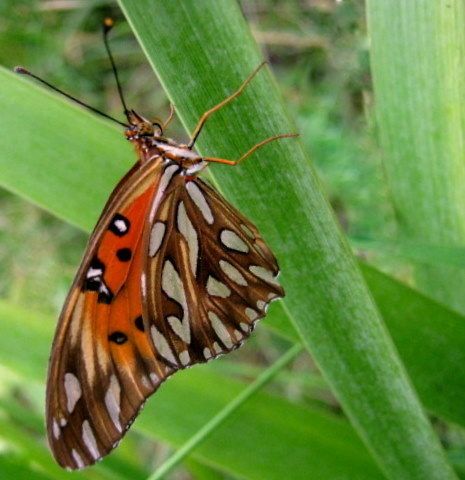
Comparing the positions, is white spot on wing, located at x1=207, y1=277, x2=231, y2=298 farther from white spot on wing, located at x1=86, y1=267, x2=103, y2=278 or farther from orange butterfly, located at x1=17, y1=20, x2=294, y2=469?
white spot on wing, located at x1=86, y1=267, x2=103, y2=278

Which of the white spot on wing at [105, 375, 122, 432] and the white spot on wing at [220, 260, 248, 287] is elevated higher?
the white spot on wing at [220, 260, 248, 287]

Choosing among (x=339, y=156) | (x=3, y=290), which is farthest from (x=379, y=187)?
(x=3, y=290)

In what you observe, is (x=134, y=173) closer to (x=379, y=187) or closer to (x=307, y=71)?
(x=379, y=187)

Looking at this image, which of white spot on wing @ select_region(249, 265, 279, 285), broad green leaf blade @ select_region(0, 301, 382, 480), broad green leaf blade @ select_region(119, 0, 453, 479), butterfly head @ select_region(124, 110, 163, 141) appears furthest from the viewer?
broad green leaf blade @ select_region(0, 301, 382, 480)

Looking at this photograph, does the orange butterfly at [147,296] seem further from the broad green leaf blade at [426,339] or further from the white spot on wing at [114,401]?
the broad green leaf blade at [426,339]

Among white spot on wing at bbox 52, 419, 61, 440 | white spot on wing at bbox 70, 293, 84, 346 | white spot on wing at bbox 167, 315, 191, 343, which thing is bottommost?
white spot on wing at bbox 52, 419, 61, 440

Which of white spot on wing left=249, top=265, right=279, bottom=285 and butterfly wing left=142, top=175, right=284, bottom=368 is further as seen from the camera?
butterfly wing left=142, top=175, right=284, bottom=368

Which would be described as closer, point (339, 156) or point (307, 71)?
point (339, 156)

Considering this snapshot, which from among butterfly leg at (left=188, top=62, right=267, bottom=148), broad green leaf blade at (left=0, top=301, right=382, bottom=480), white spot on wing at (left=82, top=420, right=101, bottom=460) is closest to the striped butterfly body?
white spot on wing at (left=82, top=420, right=101, bottom=460)
